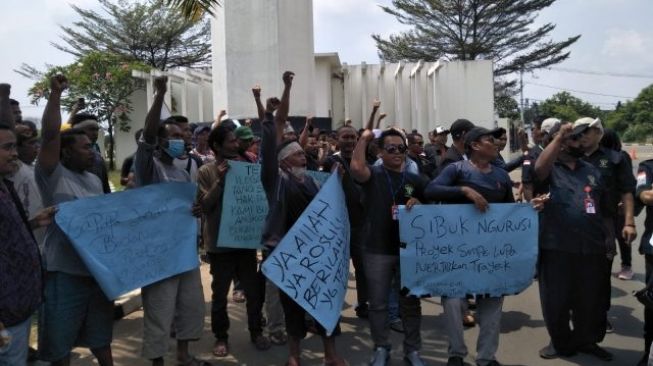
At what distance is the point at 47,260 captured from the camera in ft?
12.6

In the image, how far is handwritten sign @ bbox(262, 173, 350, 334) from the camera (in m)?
4.20

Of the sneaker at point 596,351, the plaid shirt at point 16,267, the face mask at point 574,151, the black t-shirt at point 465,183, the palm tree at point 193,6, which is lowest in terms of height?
the sneaker at point 596,351

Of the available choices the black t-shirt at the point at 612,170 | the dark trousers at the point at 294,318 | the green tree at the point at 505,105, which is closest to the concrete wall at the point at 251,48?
the black t-shirt at the point at 612,170

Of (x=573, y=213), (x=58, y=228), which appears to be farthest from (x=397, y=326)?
(x=58, y=228)

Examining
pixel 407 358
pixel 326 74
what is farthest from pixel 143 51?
pixel 407 358

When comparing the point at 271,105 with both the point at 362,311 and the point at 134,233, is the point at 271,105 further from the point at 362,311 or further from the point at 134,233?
the point at 362,311

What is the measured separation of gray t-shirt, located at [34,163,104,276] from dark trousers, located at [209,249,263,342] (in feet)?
4.03

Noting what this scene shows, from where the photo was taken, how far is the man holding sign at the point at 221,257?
15.9 feet

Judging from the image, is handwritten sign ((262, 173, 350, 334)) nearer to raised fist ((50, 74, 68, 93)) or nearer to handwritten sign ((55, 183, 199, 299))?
handwritten sign ((55, 183, 199, 299))

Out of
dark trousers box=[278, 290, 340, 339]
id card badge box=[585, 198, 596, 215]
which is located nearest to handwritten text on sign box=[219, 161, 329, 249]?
dark trousers box=[278, 290, 340, 339]

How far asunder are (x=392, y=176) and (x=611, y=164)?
8.90 feet

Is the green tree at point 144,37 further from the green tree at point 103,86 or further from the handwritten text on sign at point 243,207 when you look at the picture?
the handwritten text on sign at point 243,207

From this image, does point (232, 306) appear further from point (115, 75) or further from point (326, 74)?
point (115, 75)

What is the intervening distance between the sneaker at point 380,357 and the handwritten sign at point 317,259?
0.45 metres
